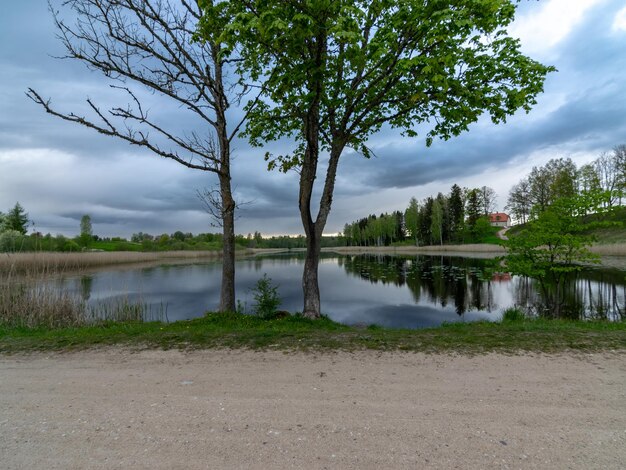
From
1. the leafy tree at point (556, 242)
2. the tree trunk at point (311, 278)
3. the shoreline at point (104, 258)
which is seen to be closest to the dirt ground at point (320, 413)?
the tree trunk at point (311, 278)

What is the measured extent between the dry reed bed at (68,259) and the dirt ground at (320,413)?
9.91 meters

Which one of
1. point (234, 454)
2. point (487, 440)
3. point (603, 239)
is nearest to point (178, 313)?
point (234, 454)

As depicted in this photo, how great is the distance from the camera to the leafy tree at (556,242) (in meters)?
10.4

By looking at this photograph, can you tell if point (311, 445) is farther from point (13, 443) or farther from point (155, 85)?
point (155, 85)

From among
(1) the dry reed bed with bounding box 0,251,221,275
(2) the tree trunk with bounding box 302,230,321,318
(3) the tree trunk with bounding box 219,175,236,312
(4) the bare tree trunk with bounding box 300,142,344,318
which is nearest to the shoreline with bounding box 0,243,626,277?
(1) the dry reed bed with bounding box 0,251,221,275

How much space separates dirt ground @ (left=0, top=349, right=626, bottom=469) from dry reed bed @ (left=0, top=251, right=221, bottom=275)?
9911 millimetres

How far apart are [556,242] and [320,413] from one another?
440 inches

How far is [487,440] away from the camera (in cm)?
275

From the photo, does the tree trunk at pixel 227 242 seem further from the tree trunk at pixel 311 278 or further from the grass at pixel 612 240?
the grass at pixel 612 240

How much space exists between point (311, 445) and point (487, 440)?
59.8 inches

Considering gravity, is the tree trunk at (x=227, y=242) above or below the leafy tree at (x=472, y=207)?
below

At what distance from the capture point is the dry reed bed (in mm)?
12523

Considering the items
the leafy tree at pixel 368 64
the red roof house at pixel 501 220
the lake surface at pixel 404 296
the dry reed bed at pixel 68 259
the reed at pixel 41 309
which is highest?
the red roof house at pixel 501 220

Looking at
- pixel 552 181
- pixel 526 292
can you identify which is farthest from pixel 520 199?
pixel 526 292
